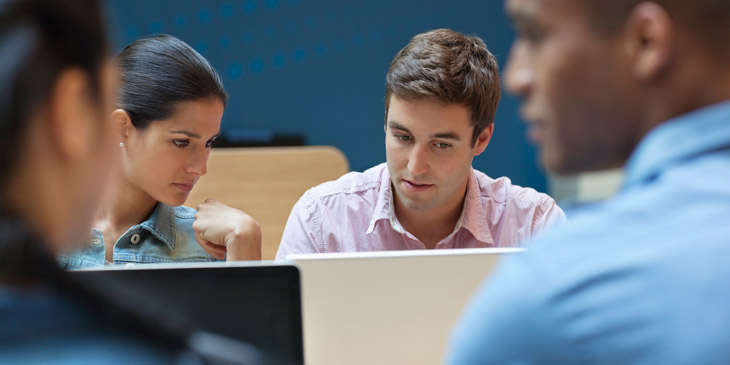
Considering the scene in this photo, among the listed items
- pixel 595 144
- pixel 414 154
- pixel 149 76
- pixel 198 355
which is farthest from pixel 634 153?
pixel 149 76

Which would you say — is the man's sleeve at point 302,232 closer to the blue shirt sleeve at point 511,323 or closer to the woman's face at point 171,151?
the woman's face at point 171,151

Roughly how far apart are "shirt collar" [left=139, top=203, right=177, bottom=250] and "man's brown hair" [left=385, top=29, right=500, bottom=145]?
62 cm

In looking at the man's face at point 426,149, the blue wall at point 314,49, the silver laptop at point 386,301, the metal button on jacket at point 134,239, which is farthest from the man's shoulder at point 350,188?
the blue wall at point 314,49

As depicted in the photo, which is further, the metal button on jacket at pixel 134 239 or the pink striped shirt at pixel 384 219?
the pink striped shirt at pixel 384 219

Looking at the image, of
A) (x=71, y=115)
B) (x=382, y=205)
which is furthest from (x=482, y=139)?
(x=71, y=115)

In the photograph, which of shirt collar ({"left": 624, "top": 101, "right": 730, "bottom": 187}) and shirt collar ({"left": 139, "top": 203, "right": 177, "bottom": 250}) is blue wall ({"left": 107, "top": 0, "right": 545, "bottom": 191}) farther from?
shirt collar ({"left": 624, "top": 101, "right": 730, "bottom": 187})

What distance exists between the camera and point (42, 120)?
37cm

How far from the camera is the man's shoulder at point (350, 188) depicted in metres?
1.86

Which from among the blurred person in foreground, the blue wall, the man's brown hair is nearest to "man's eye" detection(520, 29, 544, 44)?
the blurred person in foreground

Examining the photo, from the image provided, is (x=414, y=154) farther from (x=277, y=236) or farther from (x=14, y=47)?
(x=14, y=47)

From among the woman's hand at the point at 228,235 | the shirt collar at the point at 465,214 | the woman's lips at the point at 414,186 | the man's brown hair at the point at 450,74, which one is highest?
the man's brown hair at the point at 450,74

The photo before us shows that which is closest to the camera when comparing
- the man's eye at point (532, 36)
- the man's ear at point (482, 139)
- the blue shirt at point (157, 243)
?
the man's eye at point (532, 36)

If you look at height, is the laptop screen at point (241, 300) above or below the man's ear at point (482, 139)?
below

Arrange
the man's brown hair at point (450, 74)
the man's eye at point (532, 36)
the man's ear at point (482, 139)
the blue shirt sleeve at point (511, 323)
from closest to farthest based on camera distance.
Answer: the blue shirt sleeve at point (511, 323), the man's eye at point (532, 36), the man's brown hair at point (450, 74), the man's ear at point (482, 139)
